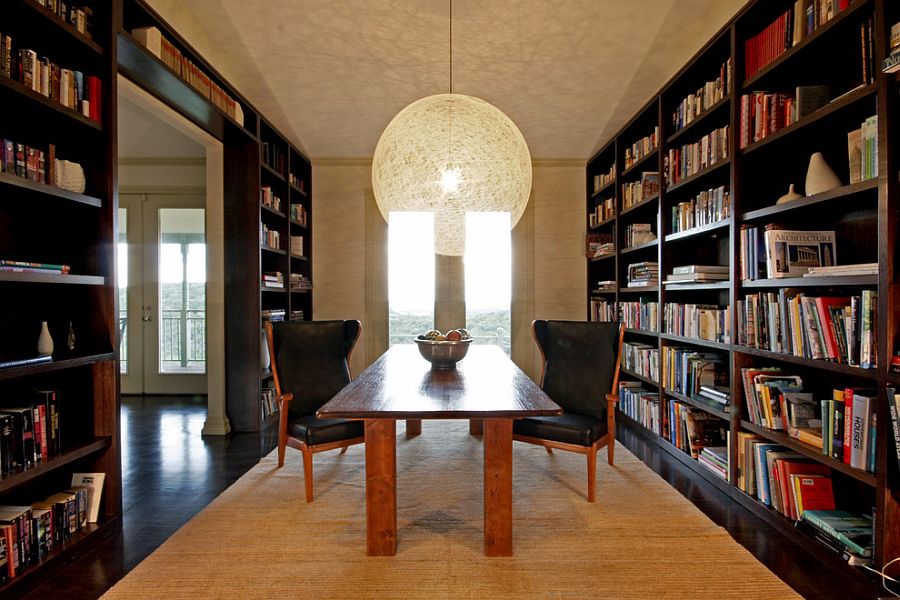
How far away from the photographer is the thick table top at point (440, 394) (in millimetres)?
1847

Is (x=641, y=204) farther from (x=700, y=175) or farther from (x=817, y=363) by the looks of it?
(x=817, y=363)

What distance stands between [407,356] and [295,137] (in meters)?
2.91

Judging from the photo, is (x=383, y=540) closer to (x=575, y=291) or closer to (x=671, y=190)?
(x=671, y=190)

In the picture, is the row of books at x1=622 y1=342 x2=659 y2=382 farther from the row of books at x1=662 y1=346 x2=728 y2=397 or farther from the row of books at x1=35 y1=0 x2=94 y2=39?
the row of books at x1=35 y1=0 x2=94 y2=39

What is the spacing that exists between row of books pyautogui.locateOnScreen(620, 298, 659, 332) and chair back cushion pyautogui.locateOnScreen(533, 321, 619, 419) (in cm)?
67

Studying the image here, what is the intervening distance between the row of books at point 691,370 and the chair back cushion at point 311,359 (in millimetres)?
2256

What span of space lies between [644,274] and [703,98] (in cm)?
141

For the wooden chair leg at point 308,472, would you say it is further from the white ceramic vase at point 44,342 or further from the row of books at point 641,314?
the row of books at point 641,314

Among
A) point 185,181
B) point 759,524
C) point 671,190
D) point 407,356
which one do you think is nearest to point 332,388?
Answer: point 407,356

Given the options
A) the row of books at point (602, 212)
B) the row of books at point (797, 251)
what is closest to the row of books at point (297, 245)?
the row of books at point (602, 212)

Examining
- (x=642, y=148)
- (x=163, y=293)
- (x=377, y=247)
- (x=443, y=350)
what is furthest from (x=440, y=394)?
(x=163, y=293)

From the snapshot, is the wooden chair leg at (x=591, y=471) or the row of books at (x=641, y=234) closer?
the wooden chair leg at (x=591, y=471)

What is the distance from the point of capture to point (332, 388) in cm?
319

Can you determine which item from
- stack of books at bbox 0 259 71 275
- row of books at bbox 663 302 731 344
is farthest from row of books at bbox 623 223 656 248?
stack of books at bbox 0 259 71 275
